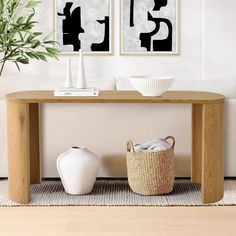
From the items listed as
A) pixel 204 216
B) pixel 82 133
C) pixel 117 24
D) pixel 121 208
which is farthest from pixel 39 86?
pixel 204 216

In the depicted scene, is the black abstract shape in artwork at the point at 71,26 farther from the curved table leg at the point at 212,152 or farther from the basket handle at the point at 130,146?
the curved table leg at the point at 212,152

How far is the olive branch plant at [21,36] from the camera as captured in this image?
5.04 metres

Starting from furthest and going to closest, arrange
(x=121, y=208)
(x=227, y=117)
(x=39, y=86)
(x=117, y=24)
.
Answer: (x=117, y=24) → (x=39, y=86) → (x=227, y=117) → (x=121, y=208)

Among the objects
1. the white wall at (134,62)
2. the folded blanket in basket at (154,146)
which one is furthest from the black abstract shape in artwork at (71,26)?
the folded blanket in basket at (154,146)

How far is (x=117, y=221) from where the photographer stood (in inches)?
159

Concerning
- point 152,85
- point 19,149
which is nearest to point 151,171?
point 152,85

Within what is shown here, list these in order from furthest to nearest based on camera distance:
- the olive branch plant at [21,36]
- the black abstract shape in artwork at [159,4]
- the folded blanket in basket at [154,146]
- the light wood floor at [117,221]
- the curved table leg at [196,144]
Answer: the black abstract shape in artwork at [159,4], the olive branch plant at [21,36], the curved table leg at [196,144], the folded blanket in basket at [154,146], the light wood floor at [117,221]

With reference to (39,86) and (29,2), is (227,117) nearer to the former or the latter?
(39,86)

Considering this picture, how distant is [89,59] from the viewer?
18.8 feet

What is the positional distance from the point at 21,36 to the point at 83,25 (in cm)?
65

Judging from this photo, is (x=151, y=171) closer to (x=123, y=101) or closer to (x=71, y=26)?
(x=123, y=101)

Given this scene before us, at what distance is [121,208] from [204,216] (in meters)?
0.53

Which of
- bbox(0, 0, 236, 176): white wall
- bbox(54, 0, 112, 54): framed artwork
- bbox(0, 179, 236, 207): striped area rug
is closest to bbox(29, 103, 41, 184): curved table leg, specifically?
bbox(0, 179, 236, 207): striped area rug

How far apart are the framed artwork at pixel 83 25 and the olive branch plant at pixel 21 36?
11 cm
